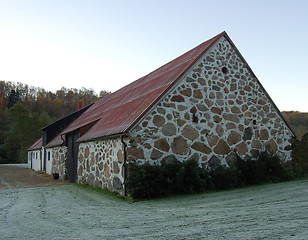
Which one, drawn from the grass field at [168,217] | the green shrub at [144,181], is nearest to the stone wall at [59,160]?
the grass field at [168,217]

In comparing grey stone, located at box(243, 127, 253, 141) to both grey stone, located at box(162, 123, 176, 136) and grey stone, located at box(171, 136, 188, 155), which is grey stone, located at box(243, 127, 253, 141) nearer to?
grey stone, located at box(171, 136, 188, 155)

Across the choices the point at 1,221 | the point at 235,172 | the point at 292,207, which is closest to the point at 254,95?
the point at 235,172

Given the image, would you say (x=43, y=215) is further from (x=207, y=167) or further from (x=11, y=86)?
(x=11, y=86)

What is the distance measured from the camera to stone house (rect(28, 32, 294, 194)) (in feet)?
31.6

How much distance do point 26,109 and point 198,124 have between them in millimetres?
49953

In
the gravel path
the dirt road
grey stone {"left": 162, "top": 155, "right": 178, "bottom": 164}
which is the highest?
grey stone {"left": 162, "top": 155, "right": 178, "bottom": 164}

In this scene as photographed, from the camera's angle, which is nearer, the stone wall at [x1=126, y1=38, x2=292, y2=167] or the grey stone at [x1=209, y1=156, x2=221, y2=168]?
the stone wall at [x1=126, y1=38, x2=292, y2=167]

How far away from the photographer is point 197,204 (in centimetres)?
758

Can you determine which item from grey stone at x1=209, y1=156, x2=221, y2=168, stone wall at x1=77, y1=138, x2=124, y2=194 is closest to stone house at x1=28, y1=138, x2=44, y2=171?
stone wall at x1=77, y1=138, x2=124, y2=194

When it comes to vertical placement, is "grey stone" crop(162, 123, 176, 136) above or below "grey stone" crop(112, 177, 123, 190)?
above

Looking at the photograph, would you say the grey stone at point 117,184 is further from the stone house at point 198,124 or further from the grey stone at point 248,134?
the grey stone at point 248,134

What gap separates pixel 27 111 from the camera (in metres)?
53.2

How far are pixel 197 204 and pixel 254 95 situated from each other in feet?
21.1

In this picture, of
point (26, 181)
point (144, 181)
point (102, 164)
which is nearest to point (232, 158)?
point (144, 181)
